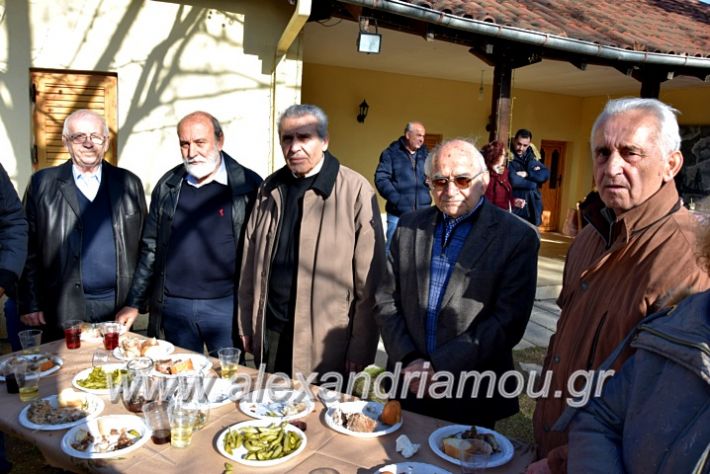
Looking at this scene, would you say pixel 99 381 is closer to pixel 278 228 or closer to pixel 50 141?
pixel 278 228

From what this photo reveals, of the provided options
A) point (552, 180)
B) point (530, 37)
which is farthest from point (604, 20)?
point (552, 180)

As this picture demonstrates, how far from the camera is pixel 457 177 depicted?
7.47ft

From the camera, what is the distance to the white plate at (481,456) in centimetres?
168

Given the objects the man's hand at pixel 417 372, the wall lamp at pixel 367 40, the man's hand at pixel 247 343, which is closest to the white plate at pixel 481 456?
the man's hand at pixel 417 372

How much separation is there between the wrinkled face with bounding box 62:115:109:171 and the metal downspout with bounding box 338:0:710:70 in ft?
8.60

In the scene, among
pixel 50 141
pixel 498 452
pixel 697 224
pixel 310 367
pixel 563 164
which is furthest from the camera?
pixel 563 164

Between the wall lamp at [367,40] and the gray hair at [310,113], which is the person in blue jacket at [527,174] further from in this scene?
the gray hair at [310,113]

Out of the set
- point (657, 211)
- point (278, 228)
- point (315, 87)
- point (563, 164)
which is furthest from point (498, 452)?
point (563, 164)

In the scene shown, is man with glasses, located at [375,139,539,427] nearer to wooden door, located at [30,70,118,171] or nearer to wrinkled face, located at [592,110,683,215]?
wrinkled face, located at [592,110,683,215]

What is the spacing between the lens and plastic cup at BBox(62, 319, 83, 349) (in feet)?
8.54

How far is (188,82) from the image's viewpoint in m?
5.29

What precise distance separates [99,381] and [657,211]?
221 cm

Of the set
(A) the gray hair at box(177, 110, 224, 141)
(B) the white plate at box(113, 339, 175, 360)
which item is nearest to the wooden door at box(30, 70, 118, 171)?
(A) the gray hair at box(177, 110, 224, 141)

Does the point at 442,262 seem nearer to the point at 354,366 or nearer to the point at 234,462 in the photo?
the point at 354,366
